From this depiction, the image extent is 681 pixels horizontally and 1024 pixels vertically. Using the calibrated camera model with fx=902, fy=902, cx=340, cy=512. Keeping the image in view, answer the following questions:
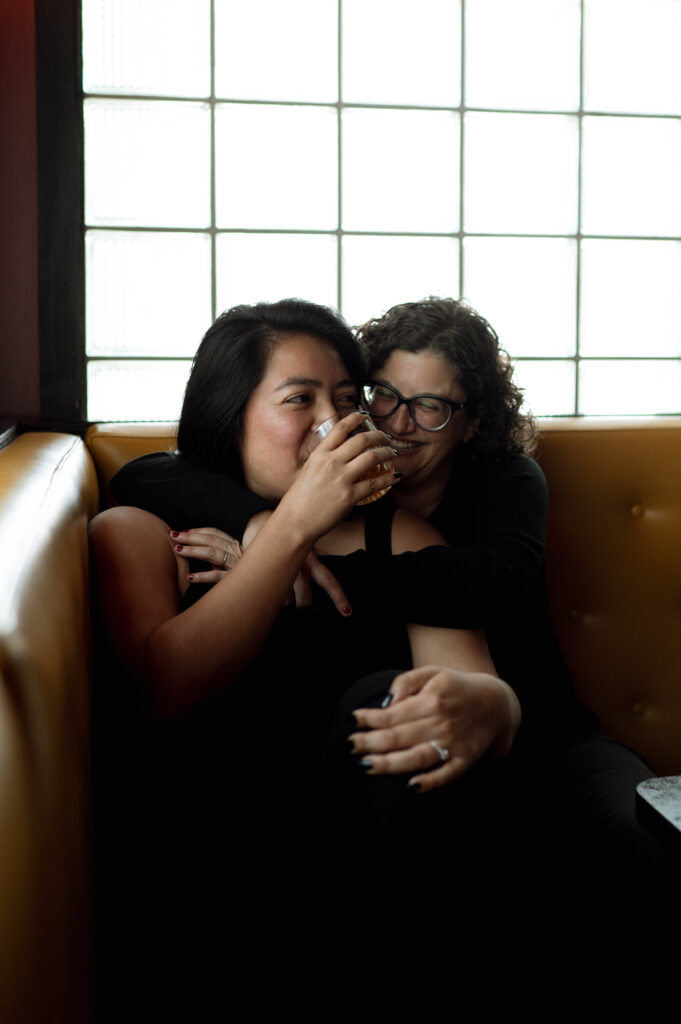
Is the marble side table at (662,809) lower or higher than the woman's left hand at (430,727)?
higher

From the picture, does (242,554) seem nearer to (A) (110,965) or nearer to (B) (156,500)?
(B) (156,500)

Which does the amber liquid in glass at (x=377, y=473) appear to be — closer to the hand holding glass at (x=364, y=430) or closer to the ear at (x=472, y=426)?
the hand holding glass at (x=364, y=430)

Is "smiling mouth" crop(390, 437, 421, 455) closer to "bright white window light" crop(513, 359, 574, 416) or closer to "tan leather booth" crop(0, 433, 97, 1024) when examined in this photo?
"tan leather booth" crop(0, 433, 97, 1024)

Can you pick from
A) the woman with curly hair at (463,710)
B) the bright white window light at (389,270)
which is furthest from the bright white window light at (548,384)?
the woman with curly hair at (463,710)

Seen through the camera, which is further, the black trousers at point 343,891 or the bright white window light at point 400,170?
the bright white window light at point 400,170

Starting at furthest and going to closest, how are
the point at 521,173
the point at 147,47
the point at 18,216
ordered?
the point at 521,173 → the point at 147,47 → the point at 18,216

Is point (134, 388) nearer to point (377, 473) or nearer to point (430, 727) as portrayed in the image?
point (377, 473)

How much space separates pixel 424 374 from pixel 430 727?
775 mm

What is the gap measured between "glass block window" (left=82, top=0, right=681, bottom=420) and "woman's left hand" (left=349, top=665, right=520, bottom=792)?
1.46 metres

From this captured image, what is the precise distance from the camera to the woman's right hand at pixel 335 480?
115cm

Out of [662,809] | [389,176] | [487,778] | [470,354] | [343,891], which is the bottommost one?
[343,891]

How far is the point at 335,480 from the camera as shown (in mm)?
1160

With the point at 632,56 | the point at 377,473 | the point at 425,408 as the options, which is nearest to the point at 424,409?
the point at 425,408

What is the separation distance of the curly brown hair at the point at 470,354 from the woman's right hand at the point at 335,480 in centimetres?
46
